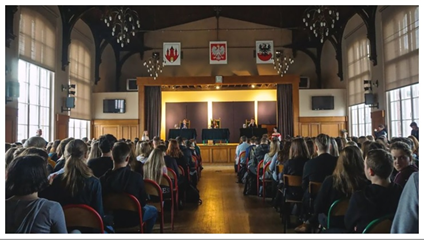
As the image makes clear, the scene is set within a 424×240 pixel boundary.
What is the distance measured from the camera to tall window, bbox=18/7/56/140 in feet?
28.8

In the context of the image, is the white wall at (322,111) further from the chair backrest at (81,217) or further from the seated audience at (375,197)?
the chair backrest at (81,217)

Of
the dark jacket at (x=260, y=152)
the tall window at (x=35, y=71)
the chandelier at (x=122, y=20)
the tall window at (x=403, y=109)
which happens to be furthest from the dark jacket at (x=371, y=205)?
the tall window at (x=35, y=71)

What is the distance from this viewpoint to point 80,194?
7.63 ft

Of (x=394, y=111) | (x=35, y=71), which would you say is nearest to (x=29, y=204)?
(x=35, y=71)

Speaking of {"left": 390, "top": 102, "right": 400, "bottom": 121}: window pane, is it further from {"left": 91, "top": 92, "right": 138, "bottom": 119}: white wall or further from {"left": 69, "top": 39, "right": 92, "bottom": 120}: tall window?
{"left": 69, "top": 39, "right": 92, "bottom": 120}: tall window

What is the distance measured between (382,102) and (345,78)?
3425 mm

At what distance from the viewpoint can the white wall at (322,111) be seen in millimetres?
13547

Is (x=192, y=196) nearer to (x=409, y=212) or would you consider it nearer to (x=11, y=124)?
(x=409, y=212)

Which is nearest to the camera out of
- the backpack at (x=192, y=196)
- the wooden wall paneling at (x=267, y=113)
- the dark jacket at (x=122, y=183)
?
the dark jacket at (x=122, y=183)

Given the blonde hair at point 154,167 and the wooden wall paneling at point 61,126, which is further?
the wooden wall paneling at point 61,126

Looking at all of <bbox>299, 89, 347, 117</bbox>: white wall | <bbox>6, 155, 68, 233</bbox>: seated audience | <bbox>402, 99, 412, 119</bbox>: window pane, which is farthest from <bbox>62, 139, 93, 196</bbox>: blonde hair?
<bbox>299, 89, 347, 117</bbox>: white wall

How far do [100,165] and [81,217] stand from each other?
1322 millimetres

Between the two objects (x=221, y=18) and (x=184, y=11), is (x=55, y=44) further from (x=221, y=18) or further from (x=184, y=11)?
(x=221, y=18)

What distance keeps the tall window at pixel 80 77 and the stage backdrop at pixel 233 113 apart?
618 cm
